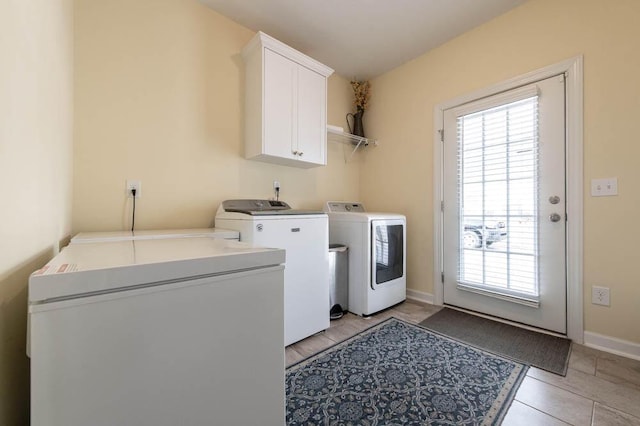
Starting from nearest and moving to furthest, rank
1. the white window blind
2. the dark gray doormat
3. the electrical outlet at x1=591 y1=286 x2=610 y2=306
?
the dark gray doormat
the electrical outlet at x1=591 y1=286 x2=610 y2=306
the white window blind

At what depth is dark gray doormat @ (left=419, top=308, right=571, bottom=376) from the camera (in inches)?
64.4

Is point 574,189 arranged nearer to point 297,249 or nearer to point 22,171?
point 297,249

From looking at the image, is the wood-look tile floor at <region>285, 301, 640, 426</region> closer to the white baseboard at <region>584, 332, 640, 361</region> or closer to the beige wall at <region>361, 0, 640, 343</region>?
the white baseboard at <region>584, 332, 640, 361</region>

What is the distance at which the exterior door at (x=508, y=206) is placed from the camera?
6.39 feet

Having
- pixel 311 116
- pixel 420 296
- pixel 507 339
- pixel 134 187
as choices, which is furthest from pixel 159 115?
→ pixel 507 339

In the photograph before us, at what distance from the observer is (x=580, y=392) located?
4.38ft

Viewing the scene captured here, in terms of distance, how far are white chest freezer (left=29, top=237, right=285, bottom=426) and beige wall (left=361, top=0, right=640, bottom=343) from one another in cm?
222

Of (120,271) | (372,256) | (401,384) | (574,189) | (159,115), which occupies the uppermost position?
(159,115)

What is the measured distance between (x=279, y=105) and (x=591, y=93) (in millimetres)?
2210

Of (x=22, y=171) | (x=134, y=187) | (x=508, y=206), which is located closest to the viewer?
(x=22, y=171)

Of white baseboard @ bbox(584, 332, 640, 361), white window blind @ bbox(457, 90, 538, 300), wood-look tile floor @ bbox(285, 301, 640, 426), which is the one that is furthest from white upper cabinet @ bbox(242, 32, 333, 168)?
white baseboard @ bbox(584, 332, 640, 361)

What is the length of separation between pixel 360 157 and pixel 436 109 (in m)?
1.04

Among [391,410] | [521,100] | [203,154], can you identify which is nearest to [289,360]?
[391,410]

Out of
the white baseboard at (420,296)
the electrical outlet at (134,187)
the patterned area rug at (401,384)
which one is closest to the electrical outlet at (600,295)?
the patterned area rug at (401,384)
